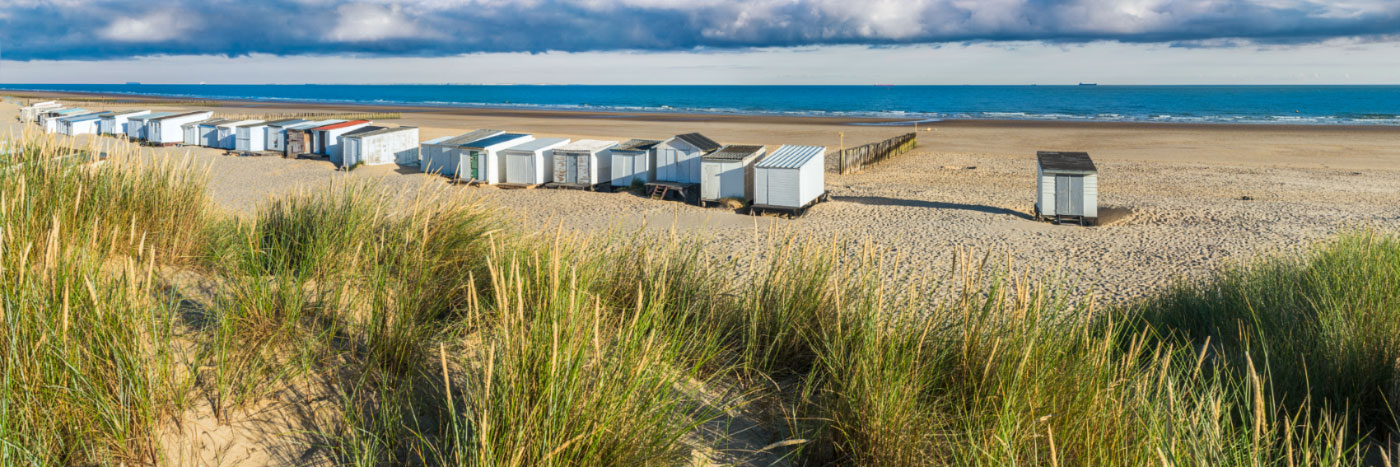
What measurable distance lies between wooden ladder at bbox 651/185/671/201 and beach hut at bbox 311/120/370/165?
13.0 meters

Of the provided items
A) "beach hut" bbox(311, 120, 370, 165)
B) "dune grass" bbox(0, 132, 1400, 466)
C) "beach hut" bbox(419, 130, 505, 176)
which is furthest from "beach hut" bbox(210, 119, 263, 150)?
"dune grass" bbox(0, 132, 1400, 466)

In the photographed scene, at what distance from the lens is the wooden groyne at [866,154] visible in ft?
90.9

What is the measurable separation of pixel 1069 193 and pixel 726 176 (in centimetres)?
753

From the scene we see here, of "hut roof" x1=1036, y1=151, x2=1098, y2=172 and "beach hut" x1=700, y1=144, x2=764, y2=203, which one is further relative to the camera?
"beach hut" x1=700, y1=144, x2=764, y2=203

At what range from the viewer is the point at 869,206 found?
1972cm

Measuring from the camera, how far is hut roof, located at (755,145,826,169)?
727 inches

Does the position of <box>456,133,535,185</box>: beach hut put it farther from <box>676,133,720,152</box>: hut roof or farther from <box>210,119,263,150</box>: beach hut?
<box>210,119,263,150</box>: beach hut

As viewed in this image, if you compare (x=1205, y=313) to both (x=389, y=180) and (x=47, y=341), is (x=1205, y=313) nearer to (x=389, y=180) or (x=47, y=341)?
(x=47, y=341)

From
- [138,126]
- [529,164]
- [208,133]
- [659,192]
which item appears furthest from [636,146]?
[138,126]

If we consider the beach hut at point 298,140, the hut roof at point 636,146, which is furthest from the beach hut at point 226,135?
the hut roof at point 636,146

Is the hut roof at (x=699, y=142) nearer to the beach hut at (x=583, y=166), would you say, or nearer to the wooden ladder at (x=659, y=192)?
the wooden ladder at (x=659, y=192)

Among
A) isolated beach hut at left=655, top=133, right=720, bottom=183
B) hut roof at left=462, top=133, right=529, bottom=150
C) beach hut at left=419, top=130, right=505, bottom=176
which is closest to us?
isolated beach hut at left=655, top=133, right=720, bottom=183

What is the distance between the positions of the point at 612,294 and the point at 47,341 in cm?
296

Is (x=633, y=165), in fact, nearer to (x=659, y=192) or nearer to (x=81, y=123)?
(x=659, y=192)
